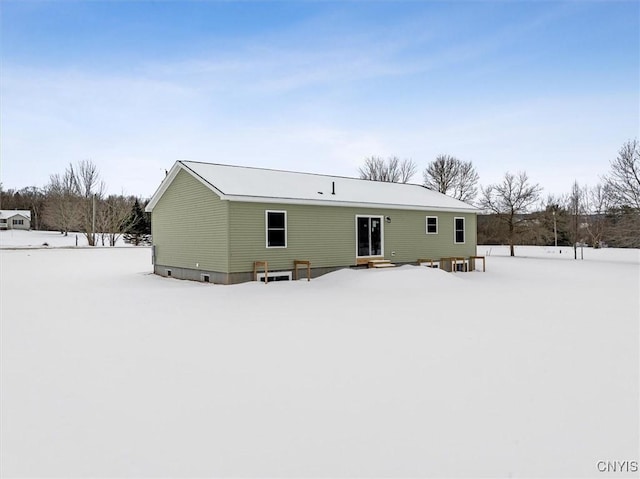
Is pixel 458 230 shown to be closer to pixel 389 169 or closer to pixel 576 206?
pixel 576 206

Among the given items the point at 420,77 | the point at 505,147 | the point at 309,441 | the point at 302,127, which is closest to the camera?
the point at 309,441

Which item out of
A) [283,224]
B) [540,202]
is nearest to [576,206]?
[540,202]

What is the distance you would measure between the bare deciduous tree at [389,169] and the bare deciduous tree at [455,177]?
5914 mm

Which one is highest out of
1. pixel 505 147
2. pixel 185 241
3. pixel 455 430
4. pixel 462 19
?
pixel 462 19

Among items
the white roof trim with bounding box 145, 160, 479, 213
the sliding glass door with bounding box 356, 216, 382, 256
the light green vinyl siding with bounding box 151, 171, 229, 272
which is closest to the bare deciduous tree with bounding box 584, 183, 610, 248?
the white roof trim with bounding box 145, 160, 479, 213

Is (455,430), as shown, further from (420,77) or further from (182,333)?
(420,77)

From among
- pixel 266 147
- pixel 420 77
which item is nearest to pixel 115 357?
pixel 420 77

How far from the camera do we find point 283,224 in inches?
550

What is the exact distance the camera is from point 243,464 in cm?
281

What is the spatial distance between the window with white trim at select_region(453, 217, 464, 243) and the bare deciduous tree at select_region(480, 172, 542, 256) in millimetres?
13846

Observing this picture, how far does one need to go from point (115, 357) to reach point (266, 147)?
3114 centimetres

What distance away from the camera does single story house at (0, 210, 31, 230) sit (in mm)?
A: 62625

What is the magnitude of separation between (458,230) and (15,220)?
71081 millimetres

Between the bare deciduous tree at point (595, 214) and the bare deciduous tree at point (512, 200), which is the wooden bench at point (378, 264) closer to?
the bare deciduous tree at point (512, 200)
